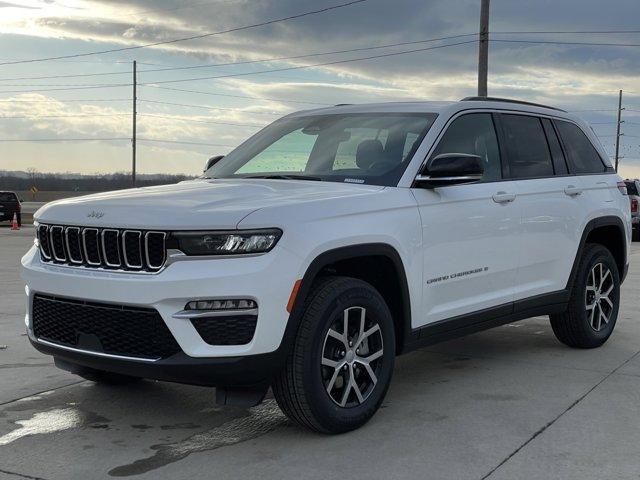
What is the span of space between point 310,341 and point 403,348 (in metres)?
0.94

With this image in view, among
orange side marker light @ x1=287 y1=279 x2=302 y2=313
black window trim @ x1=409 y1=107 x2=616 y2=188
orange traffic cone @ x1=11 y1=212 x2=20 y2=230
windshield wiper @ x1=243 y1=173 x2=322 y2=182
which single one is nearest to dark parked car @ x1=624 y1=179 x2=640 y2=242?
black window trim @ x1=409 y1=107 x2=616 y2=188

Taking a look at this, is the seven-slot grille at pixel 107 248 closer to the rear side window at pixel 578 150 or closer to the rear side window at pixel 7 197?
the rear side window at pixel 578 150

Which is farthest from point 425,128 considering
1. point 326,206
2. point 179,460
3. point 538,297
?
point 179,460

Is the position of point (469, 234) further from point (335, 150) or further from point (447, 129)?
point (335, 150)

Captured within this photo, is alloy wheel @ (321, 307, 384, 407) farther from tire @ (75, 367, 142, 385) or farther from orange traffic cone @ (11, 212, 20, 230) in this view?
orange traffic cone @ (11, 212, 20, 230)

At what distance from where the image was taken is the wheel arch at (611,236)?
6668 millimetres

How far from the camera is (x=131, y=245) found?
4086mm

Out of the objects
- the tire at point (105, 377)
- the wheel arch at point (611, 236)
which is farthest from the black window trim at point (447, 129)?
the tire at point (105, 377)

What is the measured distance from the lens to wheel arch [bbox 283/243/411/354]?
4.09 meters

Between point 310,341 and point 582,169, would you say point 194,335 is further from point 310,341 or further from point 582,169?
point 582,169

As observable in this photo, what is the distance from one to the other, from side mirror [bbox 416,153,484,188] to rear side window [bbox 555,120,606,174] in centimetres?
199

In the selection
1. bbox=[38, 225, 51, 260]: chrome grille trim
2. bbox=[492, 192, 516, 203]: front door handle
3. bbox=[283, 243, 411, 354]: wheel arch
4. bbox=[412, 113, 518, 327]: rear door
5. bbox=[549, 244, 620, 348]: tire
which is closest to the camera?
bbox=[283, 243, 411, 354]: wheel arch

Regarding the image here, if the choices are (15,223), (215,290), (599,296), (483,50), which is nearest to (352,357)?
(215,290)

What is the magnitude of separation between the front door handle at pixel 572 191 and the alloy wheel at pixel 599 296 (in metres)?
0.68
